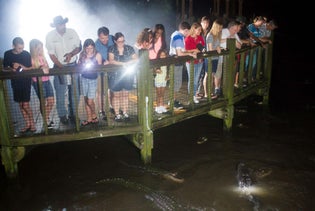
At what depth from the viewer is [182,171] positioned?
236 inches

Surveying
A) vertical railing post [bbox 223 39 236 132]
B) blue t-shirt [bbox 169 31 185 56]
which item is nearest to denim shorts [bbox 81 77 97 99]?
blue t-shirt [bbox 169 31 185 56]

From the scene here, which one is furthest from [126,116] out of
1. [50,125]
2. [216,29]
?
[216,29]

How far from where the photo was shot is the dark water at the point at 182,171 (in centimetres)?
507

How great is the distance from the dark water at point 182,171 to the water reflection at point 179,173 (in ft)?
0.05

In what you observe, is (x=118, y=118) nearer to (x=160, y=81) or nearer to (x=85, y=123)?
(x=85, y=123)

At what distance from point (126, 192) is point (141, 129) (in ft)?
3.87

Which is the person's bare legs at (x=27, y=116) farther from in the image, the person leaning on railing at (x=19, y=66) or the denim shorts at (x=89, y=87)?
the denim shorts at (x=89, y=87)

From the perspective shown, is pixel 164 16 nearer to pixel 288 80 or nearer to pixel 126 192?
pixel 288 80

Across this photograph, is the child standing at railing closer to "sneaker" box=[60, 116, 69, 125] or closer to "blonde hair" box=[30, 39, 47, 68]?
"sneaker" box=[60, 116, 69, 125]

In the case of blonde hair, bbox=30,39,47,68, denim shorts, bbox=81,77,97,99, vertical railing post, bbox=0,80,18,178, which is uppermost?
blonde hair, bbox=30,39,47,68

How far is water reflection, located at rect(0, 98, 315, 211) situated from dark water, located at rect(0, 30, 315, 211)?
2 cm

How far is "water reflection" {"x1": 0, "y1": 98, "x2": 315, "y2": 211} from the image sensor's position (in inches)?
199

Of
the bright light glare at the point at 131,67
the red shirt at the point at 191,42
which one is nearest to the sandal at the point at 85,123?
the bright light glare at the point at 131,67

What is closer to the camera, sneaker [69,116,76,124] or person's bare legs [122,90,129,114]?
sneaker [69,116,76,124]
